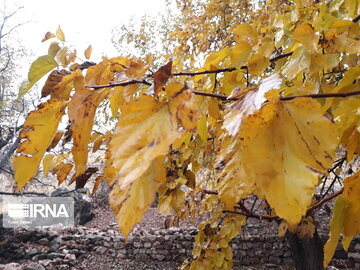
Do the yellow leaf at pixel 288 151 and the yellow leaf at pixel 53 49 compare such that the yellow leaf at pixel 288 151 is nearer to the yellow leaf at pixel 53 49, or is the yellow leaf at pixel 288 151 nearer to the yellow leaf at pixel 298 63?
the yellow leaf at pixel 298 63

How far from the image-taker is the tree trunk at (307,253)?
156 inches

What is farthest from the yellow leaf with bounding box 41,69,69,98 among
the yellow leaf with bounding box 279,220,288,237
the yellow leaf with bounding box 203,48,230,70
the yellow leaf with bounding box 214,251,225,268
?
the yellow leaf with bounding box 279,220,288,237

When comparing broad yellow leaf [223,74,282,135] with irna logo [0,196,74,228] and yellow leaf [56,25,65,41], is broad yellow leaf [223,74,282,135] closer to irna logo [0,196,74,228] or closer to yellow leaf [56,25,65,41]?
yellow leaf [56,25,65,41]

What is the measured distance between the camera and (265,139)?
0.85 ft

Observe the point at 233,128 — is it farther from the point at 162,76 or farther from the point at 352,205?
the point at 352,205

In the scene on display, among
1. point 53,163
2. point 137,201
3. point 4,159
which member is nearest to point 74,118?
point 137,201

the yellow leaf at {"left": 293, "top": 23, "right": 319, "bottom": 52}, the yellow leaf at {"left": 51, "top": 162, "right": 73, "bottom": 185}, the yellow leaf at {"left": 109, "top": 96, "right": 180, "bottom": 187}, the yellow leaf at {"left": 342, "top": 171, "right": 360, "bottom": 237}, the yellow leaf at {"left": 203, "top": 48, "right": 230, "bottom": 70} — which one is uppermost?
the yellow leaf at {"left": 203, "top": 48, "right": 230, "bottom": 70}

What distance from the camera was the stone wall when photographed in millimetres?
6312

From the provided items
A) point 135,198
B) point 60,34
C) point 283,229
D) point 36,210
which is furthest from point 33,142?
point 36,210

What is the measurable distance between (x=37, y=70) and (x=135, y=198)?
275 mm

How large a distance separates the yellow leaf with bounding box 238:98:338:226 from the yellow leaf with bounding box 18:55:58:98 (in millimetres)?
312

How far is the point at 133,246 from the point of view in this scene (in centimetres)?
717

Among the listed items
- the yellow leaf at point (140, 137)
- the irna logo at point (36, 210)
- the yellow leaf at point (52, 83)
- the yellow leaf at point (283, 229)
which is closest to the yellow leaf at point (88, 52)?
the yellow leaf at point (52, 83)

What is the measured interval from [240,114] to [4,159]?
625cm
